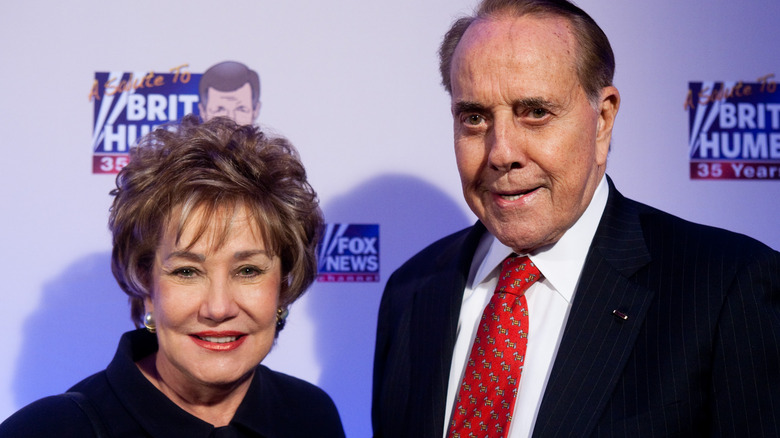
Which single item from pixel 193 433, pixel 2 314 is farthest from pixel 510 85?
pixel 2 314

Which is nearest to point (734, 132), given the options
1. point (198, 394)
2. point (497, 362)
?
point (497, 362)

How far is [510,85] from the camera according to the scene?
5.68 ft

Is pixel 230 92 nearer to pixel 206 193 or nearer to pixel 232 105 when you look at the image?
pixel 232 105

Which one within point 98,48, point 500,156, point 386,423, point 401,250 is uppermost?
point 98,48

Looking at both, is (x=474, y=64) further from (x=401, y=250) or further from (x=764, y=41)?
(x=764, y=41)

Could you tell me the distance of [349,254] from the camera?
8.99ft

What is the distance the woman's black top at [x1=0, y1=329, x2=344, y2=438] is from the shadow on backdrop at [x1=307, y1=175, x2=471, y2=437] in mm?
601

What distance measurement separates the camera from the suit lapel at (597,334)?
162 centimetres

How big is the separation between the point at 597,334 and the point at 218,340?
0.87m

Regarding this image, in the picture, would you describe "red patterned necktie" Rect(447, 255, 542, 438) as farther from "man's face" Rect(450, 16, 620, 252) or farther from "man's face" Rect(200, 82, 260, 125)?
"man's face" Rect(200, 82, 260, 125)

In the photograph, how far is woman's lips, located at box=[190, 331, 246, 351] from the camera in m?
1.79

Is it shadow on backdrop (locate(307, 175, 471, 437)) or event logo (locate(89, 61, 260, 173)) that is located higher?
event logo (locate(89, 61, 260, 173))

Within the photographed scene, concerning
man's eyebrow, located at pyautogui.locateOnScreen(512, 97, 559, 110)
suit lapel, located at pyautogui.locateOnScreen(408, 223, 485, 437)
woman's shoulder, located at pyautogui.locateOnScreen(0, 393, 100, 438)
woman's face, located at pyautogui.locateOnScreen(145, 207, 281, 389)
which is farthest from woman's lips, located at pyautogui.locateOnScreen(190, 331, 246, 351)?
man's eyebrow, located at pyautogui.locateOnScreen(512, 97, 559, 110)

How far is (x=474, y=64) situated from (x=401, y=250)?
1084 mm
